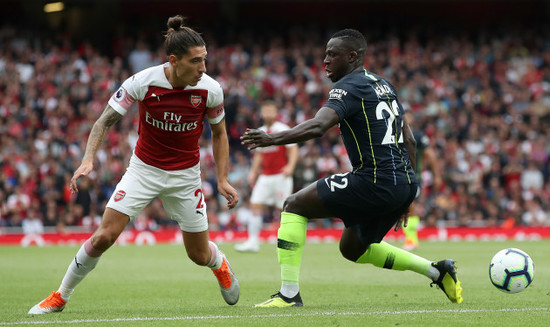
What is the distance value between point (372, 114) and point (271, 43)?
22.4 m

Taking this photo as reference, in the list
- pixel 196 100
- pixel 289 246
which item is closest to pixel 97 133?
pixel 196 100

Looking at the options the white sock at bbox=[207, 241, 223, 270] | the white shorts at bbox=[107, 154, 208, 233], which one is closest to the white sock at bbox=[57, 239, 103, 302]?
the white shorts at bbox=[107, 154, 208, 233]

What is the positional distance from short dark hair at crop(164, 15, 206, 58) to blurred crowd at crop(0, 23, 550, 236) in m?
13.8

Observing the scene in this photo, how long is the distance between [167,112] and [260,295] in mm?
2606

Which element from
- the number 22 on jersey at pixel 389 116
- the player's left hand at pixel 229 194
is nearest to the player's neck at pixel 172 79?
the player's left hand at pixel 229 194

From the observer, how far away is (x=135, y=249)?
17688 mm

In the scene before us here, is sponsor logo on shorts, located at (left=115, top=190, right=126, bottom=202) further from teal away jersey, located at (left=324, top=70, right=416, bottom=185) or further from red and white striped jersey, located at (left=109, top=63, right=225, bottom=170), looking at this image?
teal away jersey, located at (left=324, top=70, right=416, bottom=185)

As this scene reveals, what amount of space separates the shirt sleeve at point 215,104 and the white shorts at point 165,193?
504mm

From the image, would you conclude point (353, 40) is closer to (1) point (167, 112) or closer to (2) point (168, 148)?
(1) point (167, 112)

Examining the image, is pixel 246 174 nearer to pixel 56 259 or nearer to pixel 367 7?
pixel 56 259

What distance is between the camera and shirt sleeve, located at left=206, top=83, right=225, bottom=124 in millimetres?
7516

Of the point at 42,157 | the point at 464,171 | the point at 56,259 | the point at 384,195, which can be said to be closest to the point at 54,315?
the point at 384,195

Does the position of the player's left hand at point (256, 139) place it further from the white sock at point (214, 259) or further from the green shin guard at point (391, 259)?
the green shin guard at point (391, 259)

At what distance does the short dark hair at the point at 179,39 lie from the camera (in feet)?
23.6
